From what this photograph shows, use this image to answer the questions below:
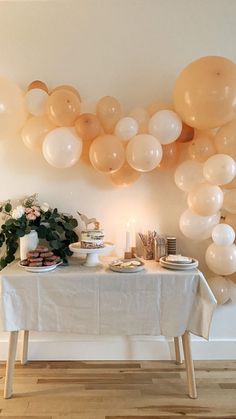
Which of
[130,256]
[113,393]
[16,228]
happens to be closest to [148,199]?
[130,256]

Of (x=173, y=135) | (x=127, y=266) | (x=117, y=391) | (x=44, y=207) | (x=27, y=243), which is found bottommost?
(x=117, y=391)

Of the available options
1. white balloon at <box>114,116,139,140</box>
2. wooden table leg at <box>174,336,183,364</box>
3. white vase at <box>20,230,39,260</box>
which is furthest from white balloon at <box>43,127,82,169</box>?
wooden table leg at <box>174,336,183,364</box>

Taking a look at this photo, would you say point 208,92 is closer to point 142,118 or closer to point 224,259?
point 142,118

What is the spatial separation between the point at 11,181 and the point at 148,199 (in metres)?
0.98

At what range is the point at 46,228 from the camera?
6.21ft

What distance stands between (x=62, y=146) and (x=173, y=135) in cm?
65

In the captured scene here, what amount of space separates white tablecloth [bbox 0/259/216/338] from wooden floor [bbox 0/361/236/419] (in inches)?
14.6

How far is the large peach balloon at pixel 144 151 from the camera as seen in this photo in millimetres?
1604

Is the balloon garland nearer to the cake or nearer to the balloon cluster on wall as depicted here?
the balloon cluster on wall

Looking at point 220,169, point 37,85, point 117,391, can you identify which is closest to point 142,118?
point 220,169

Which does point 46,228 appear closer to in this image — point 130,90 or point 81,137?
point 81,137

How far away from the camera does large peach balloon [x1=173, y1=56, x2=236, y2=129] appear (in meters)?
1.49

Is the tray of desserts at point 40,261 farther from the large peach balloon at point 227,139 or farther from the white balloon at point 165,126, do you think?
the large peach balloon at point 227,139

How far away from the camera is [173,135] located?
1.69m
